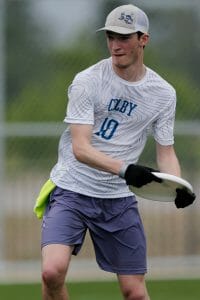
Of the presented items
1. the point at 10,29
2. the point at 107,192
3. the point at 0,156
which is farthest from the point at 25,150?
the point at 107,192

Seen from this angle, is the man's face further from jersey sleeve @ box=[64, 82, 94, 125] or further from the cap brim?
jersey sleeve @ box=[64, 82, 94, 125]

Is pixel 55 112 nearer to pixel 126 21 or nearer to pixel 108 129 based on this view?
pixel 108 129

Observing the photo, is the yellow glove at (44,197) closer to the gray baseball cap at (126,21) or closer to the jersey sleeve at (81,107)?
the jersey sleeve at (81,107)

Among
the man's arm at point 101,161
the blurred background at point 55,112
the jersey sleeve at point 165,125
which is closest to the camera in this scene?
the man's arm at point 101,161

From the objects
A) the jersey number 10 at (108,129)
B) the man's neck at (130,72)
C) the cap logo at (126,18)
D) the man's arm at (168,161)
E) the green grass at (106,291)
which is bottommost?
the green grass at (106,291)

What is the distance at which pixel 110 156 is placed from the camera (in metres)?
8.39

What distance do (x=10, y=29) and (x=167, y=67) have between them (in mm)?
1758

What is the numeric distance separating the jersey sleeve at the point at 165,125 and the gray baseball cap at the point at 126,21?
536 millimetres

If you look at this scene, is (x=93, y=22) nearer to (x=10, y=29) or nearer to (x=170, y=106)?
(x=10, y=29)

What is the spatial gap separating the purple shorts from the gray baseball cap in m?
1.07

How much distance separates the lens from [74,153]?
26.6ft

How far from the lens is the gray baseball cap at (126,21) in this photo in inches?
324

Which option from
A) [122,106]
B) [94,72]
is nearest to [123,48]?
[94,72]

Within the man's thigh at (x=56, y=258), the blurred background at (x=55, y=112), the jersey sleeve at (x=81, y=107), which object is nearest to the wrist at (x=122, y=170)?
the jersey sleeve at (x=81, y=107)
